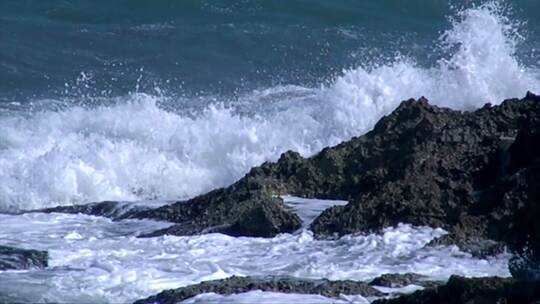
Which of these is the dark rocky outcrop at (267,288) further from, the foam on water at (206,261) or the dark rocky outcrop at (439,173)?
the dark rocky outcrop at (439,173)

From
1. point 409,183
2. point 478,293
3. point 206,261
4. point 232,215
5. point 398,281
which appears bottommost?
point 478,293

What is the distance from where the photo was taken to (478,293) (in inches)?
328

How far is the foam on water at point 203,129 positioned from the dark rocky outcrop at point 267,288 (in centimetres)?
544

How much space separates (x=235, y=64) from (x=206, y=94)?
1.64m

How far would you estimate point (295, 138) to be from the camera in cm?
1700

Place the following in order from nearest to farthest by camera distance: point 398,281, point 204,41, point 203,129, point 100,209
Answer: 1. point 398,281
2. point 100,209
3. point 203,129
4. point 204,41

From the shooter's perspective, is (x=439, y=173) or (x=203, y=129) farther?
(x=203, y=129)

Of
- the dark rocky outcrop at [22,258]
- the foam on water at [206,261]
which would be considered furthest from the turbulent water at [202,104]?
the dark rocky outcrop at [22,258]

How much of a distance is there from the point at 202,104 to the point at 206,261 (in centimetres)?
886

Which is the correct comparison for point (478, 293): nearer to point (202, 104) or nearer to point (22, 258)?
point (22, 258)

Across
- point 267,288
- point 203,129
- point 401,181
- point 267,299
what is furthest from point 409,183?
point 203,129

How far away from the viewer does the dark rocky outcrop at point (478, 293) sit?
8211 millimetres

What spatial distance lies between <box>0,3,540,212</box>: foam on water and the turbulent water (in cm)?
2

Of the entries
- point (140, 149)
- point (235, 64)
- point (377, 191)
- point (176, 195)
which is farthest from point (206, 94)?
point (377, 191)
